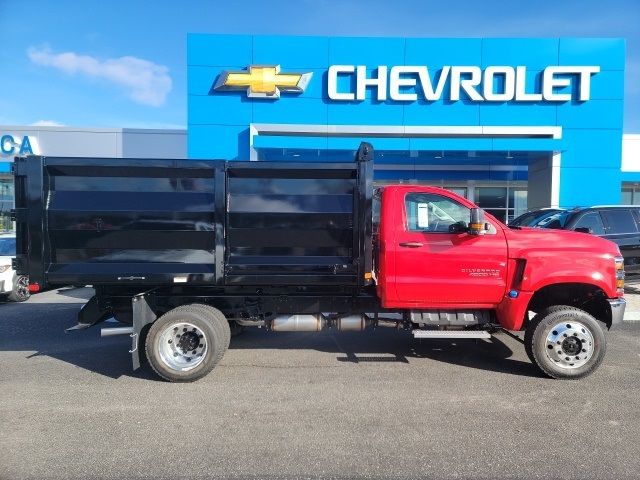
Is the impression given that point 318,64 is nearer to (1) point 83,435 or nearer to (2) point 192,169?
(2) point 192,169

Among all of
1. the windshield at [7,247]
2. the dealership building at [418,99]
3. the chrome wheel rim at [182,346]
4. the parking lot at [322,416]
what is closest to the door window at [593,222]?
the parking lot at [322,416]

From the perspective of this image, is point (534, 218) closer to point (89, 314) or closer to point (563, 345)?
point (563, 345)

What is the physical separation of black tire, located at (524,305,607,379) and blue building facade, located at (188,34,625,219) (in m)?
10.9

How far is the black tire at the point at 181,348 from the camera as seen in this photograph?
15.3ft

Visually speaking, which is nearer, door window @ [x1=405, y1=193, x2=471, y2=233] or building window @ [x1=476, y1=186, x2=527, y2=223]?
door window @ [x1=405, y1=193, x2=471, y2=233]

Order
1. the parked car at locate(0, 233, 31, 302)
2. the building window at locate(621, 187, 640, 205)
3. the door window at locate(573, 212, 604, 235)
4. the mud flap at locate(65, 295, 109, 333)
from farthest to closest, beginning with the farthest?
1. the building window at locate(621, 187, 640, 205)
2. the parked car at locate(0, 233, 31, 302)
3. the door window at locate(573, 212, 604, 235)
4. the mud flap at locate(65, 295, 109, 333)

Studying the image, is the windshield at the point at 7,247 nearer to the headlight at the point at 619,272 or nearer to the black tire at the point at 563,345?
the black tire at the point at 563,345

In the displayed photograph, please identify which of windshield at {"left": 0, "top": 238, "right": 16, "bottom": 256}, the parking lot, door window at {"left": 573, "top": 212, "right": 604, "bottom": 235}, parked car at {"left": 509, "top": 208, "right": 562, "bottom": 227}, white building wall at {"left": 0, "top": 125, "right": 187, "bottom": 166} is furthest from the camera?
white building wall at {"left": 0, "top": 125, "right": 187, "bottom": 166}

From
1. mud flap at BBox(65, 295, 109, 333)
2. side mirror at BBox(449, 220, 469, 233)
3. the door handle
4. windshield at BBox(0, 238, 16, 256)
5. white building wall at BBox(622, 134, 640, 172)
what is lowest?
mud flap at BBox(65, 295, 109, 333)

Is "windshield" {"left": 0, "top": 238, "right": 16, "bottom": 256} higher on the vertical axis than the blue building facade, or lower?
lower

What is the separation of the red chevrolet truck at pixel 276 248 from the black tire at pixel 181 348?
1 cm

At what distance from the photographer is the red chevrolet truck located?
182 inches

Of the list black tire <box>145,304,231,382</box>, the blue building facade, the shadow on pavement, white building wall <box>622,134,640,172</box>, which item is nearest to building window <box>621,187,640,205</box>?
white building wall <box>622,134,640,172</box>

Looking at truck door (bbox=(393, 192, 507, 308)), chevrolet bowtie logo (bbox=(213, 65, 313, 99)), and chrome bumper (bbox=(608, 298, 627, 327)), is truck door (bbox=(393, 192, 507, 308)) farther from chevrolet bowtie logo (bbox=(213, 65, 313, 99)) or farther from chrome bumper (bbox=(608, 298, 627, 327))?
chevrolet bowtie logo (bbox=(213, 65, 313, 99))
